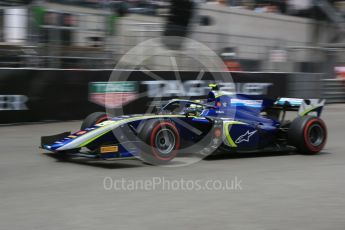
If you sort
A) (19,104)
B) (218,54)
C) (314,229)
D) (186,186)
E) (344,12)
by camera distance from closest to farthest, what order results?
(314,229), (186,186), (19,104), (218,54), (344,12)

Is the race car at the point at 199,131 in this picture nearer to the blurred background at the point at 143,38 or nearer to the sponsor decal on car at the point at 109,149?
the sponsor decal on car at the point at 109,149

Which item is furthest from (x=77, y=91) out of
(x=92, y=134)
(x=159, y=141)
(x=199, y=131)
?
(x=159, y=141)

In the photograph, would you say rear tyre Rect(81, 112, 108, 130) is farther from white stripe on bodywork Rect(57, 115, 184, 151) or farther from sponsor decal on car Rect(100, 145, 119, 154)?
sponsor decal on car Rect(100, 145, 119, 154)

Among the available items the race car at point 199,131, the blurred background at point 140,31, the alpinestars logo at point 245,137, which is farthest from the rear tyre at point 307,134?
the blurred background at point 140,31

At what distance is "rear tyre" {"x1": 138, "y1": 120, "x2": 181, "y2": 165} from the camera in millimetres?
6441

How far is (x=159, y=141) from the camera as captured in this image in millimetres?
6562

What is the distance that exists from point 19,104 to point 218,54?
587cm

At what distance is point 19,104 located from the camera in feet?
33.8

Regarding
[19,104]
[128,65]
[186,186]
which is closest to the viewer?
[186,186]

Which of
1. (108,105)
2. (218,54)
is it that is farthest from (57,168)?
(218,54)

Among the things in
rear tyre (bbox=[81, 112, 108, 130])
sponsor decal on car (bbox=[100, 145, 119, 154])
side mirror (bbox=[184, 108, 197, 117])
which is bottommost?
sponsor decal on car (bbox=[100, 145, 119, 154])

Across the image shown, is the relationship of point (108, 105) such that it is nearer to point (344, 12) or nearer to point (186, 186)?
point (186, 186)

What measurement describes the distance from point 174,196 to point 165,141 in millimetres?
1564

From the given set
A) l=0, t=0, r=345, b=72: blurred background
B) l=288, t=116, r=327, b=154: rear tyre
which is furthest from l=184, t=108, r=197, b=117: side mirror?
l=0, t=0, r=345, b=72: blurred background
